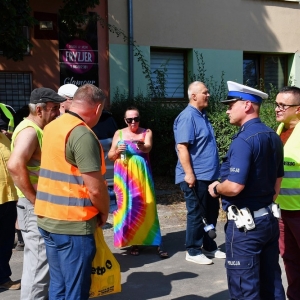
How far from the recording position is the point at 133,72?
1138 cm

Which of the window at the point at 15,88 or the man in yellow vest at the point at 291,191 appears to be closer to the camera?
the man in yellow vest at the point at 291,191

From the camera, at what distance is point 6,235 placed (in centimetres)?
485

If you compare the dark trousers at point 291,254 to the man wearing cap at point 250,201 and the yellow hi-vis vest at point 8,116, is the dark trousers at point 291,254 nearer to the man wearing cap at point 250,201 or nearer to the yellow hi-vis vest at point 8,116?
the man wearing cap at point 250,201

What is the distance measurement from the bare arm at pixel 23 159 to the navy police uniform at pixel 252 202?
1.54 meters

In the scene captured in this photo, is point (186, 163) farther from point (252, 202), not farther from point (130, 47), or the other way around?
point (130, 47)

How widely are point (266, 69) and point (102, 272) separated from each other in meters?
11.2

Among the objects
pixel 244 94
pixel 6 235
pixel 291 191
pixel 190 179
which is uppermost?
pixel 244 94

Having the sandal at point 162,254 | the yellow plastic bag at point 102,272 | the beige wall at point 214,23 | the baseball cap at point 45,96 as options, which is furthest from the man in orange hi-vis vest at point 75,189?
the beige wall at point 214,23

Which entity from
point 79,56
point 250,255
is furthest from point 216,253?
point 79,56

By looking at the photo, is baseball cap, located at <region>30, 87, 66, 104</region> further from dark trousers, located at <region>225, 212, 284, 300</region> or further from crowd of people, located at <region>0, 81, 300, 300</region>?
dark trousers, located at <region>225, 212, 284, 300</region>

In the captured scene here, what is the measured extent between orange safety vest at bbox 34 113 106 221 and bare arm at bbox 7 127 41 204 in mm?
614

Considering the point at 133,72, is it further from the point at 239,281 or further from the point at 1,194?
the point at 239,281

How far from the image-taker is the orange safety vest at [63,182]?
311 cm

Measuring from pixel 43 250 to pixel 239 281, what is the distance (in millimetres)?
1596
